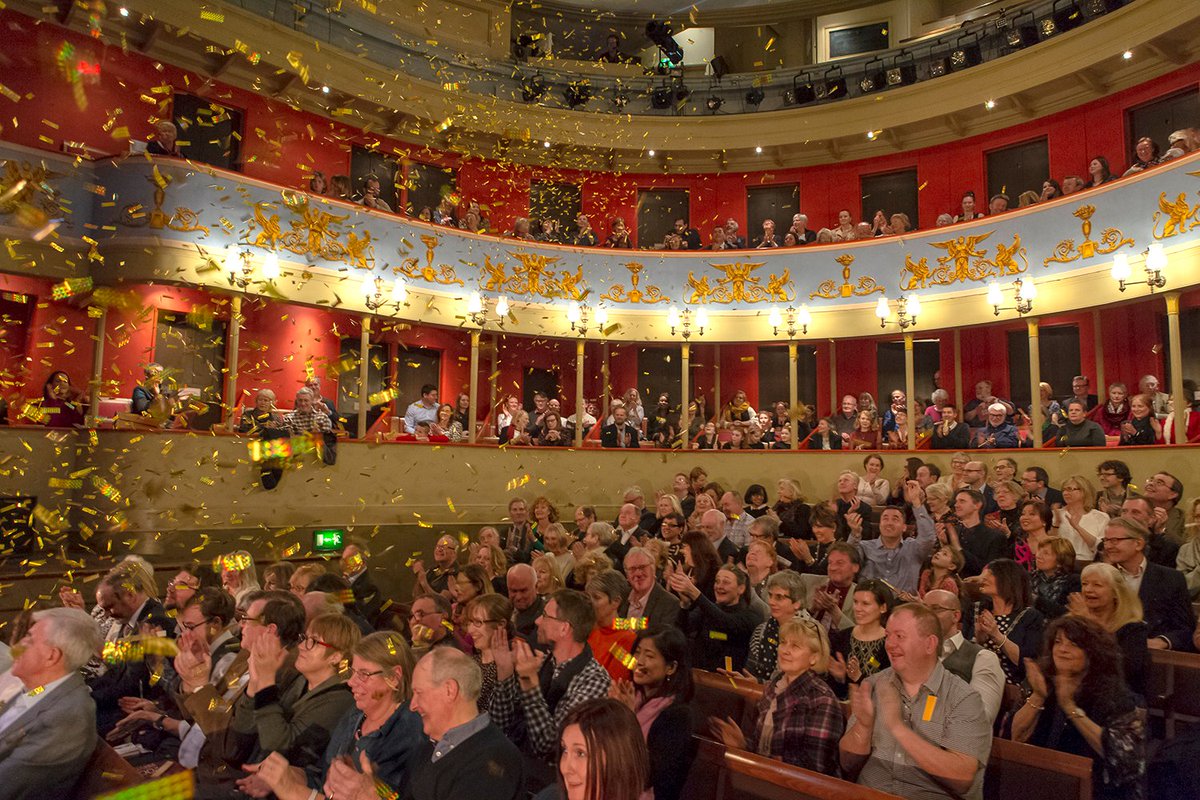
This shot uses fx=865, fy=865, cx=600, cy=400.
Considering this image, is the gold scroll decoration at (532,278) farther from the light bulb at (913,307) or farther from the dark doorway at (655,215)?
the light bulb at (913,307)

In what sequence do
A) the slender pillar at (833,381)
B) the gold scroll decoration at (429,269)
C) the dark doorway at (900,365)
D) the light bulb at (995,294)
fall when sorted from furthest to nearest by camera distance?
the slender pillar at (833,381), the dark doorway at (900,365), the gold scroll decoration at (429,269), the light bulb at (995,294)

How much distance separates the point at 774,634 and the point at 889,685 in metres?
1.10

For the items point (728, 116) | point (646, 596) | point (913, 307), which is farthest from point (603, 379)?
point (646, 596)

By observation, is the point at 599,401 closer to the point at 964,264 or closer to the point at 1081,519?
the point at 964,264

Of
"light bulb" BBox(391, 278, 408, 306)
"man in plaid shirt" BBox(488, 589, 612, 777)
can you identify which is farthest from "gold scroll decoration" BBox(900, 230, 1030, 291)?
"man in plaid shirt" BBox(488, 589, 612, 777)

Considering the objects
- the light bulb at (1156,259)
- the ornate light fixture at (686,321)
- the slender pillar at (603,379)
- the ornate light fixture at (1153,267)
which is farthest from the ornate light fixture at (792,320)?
the light bulb at (1156,259)

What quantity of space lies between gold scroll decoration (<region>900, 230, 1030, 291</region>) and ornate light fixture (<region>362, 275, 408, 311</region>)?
6318mm

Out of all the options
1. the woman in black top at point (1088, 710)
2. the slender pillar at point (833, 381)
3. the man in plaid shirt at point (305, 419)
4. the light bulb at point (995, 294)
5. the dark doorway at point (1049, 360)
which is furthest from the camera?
the slender pillar at point (833, 381)

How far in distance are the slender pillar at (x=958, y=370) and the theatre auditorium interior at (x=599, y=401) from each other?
0.26 meters

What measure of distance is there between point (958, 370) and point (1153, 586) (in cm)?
812

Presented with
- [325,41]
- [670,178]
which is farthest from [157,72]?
[670,178]

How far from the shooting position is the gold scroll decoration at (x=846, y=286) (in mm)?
11320

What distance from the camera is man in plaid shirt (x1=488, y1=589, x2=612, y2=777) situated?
10.7ft

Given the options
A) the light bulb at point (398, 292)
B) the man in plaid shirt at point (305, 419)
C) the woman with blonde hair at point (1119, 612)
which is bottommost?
the woman with blonde hair at point (1119, 612)
